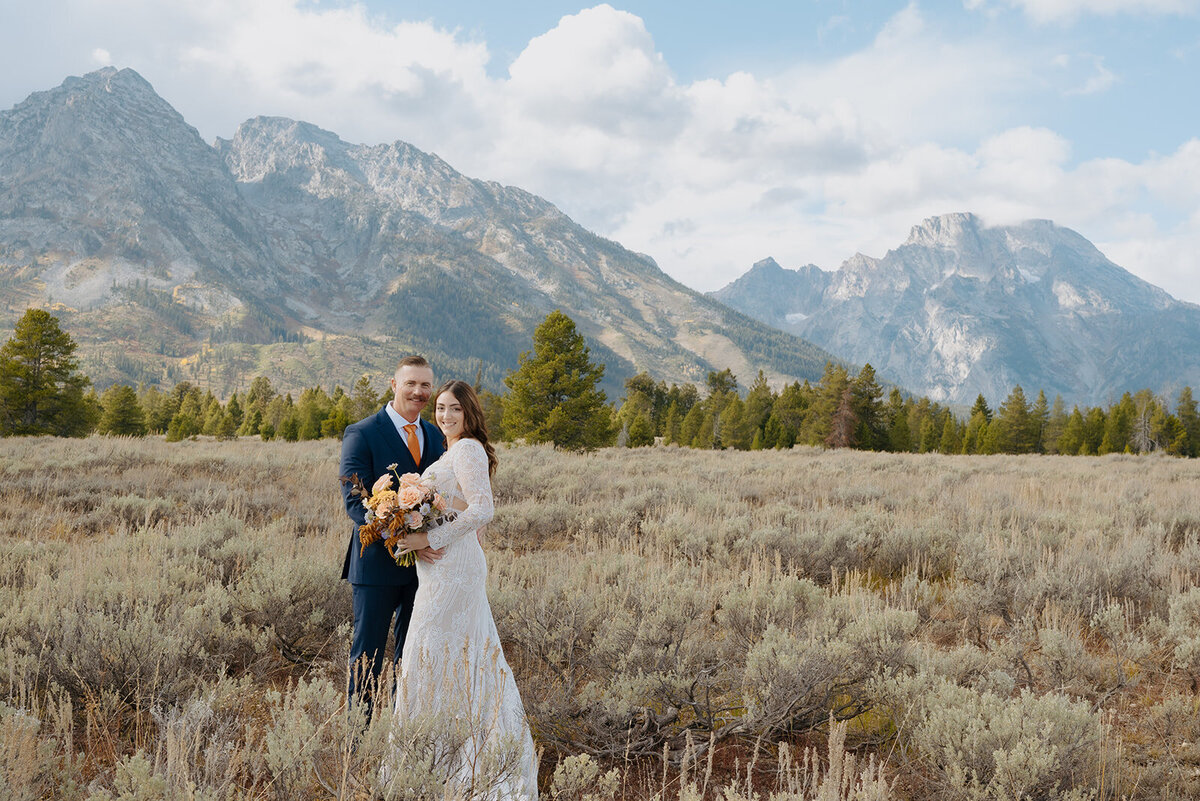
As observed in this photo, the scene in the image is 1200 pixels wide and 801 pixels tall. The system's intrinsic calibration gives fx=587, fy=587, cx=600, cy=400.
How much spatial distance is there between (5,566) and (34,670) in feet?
7.99

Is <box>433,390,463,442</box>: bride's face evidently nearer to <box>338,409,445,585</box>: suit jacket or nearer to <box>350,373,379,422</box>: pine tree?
<box>338,409,445,585</box>: suit jacket

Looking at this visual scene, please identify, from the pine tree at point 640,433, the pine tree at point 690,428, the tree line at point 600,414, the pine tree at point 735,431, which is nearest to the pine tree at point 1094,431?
the tree line at point 600,414

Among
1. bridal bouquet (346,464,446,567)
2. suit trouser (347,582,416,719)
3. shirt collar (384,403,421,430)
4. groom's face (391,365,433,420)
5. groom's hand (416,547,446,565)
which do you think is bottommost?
suit trouser (347,582,416,719)

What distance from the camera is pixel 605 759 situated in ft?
10.8

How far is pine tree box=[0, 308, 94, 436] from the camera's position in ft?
93.7

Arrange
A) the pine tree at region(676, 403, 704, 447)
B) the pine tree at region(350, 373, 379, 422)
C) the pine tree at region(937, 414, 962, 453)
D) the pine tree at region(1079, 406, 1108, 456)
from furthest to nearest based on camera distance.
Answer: the pine tree at region(350, 373, 379, 422), the pine tree at region(676, 403, 704, 447), the pine tree at region(1079, 406, 1108, 456), the pine tree at region(937, 414, 962, 453)

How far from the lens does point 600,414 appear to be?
2525 cm

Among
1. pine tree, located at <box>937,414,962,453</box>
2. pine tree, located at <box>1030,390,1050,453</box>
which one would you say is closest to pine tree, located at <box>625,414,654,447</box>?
pine tree, located at <box>937,414,962,453</box>

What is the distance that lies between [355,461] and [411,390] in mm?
521

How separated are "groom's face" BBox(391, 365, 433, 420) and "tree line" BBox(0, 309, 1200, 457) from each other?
20842 mm

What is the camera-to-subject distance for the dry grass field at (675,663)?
2.48m

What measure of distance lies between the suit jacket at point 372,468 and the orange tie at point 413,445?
3cm

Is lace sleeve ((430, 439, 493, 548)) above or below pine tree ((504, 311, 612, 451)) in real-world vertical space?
below

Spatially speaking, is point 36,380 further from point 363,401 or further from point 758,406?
point 758,406
